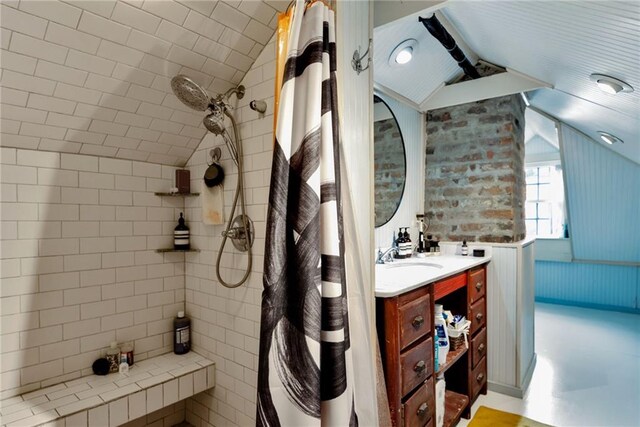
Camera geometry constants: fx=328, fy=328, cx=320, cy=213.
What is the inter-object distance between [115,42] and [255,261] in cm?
106

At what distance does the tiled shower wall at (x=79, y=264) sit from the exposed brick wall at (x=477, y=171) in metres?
2.24

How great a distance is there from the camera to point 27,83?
1.29 meters

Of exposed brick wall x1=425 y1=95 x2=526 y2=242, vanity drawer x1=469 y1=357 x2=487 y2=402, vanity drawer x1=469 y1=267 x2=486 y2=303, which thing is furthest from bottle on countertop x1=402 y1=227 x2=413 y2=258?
vanity drawer x1=469 y1=357 x2=487 y2=402

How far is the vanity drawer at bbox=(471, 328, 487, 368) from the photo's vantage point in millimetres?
2314

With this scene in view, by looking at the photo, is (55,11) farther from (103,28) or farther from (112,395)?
(112,395)

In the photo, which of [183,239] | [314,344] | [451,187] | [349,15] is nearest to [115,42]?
[349,15]

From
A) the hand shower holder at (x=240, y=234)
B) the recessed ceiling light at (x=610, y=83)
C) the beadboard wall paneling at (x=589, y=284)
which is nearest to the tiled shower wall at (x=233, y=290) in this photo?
the hand shower holder at (x=240, y=234)

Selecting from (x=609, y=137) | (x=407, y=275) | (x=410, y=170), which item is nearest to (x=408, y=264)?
(x=407, y=275)

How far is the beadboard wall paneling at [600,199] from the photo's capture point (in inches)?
160

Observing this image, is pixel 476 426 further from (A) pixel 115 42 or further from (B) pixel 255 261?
(A) pixel 115 42

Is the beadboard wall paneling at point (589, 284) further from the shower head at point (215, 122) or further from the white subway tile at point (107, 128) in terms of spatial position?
the white subway tile at point (107, 128)

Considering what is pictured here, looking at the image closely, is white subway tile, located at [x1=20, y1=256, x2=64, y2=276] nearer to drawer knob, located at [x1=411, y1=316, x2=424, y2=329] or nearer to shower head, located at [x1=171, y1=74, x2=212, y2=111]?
shower head, located at [x1=171, y1=74, x2=212, y2=111]

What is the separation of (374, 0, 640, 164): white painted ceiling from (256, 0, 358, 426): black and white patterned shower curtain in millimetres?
778

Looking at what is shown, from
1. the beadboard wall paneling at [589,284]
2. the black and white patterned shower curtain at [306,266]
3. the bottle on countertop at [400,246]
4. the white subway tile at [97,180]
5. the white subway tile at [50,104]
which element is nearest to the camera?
the black and white patterned shower curtain at [306,266]
